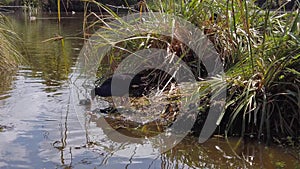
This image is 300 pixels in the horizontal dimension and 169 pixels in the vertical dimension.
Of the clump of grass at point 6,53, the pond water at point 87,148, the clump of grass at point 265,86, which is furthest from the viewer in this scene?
the clump of grass at point 6,53

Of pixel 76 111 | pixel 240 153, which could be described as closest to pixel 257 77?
pixel 240 153

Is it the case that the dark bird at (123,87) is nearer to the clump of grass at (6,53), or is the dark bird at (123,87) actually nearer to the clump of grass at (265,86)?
the clump of grass at (265,86)

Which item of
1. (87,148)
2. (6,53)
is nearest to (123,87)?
(87,148)

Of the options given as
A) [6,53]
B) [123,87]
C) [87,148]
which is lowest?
[87,148]

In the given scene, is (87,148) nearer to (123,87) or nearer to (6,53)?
(123,87)

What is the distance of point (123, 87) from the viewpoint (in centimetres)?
327

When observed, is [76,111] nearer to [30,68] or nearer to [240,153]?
[240,153]

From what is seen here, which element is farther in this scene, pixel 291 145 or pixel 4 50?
pixel 4 50

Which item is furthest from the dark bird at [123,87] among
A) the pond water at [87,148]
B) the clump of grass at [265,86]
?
the clump of grass at [265,86]

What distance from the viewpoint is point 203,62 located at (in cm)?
311

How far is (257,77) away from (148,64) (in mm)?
1002

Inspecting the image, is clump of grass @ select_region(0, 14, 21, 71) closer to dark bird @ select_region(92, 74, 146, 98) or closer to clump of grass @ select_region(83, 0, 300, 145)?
dark bird @ select_region(92, 74, 146, 98)

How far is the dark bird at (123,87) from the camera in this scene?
10.6ft

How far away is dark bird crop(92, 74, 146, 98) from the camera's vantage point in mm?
3246
